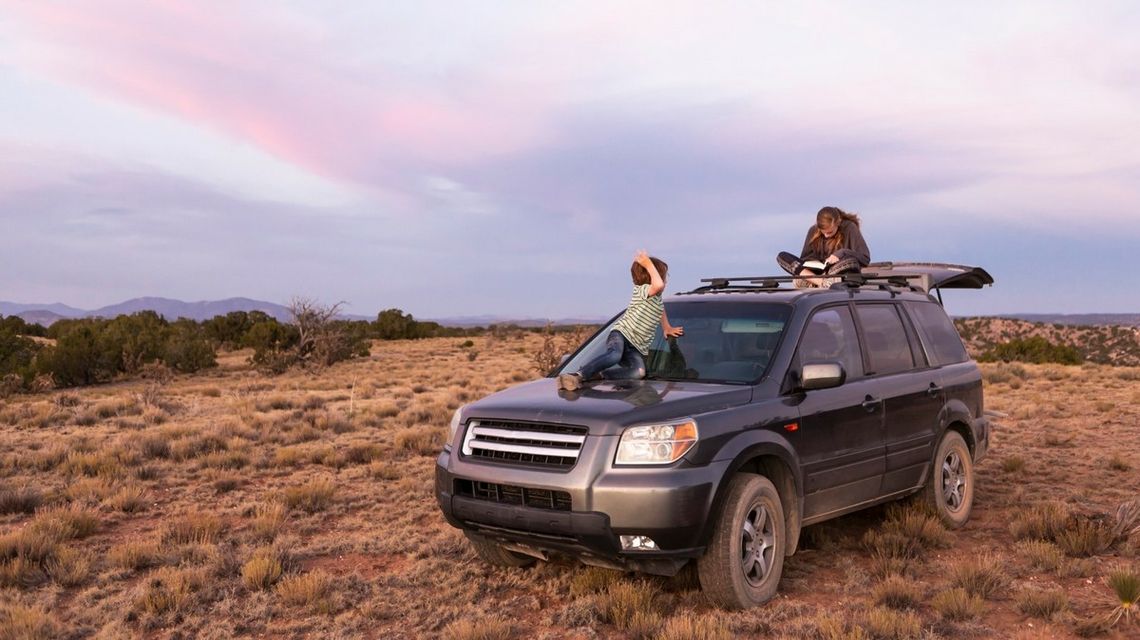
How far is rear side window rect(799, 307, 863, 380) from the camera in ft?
19.2

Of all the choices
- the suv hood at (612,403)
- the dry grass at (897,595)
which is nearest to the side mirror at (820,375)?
the suv hood at (612,403)

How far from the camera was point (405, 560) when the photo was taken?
6.56m

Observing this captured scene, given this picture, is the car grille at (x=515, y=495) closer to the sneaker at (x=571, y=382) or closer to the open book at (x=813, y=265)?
the sneaker at (x=571, y=382)

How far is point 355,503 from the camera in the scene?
8.69m

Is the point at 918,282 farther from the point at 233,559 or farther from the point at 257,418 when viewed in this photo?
the point at 257,418

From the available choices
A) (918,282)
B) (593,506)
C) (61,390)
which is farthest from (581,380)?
(61,390)

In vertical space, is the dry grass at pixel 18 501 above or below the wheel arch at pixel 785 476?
below

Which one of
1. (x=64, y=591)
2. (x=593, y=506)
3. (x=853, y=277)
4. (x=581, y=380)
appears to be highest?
(x=853, y=277)

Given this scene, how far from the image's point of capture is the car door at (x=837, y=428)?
5575 mm

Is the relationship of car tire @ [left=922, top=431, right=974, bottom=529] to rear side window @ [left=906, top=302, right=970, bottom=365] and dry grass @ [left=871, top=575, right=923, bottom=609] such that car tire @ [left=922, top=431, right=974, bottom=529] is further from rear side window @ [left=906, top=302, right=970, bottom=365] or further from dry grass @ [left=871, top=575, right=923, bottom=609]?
dry grass @ [left=871, top=575, right=923, bottom=609]

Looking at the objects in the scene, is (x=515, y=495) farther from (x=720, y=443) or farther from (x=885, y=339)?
(x=885, y=339)

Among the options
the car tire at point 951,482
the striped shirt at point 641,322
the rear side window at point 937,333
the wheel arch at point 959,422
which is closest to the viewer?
the striped shirt at point 641,322

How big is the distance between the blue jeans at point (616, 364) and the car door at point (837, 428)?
3.57 ft

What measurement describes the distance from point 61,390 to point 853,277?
891 inches
